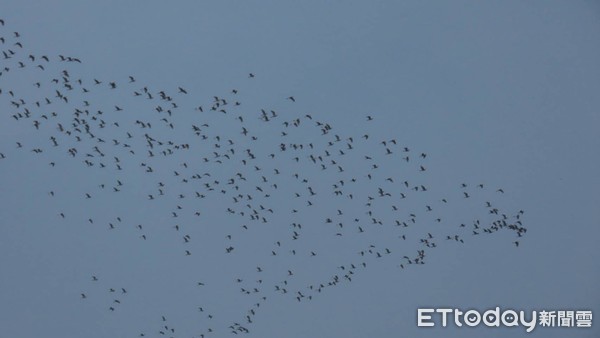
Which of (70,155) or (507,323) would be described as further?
(70,155)

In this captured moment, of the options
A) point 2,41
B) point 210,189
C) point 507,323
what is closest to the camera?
point 507,323

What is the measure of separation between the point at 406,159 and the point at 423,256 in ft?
10.5

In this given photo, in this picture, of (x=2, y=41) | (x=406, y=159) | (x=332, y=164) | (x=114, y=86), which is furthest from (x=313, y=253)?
(x=2, y=41)

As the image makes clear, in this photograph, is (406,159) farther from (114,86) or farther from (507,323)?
(114,86)

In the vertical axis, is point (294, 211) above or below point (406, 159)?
below

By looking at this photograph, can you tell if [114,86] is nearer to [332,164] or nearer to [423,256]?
[332,164]

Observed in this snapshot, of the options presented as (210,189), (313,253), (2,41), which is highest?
(2,41)

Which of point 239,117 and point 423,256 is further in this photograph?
point 423,256

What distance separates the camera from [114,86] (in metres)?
17.8

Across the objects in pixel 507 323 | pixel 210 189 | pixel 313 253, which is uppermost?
pixel 210 189

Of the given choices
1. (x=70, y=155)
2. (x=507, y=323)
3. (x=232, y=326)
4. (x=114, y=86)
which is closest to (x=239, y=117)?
(x=114, y=86)

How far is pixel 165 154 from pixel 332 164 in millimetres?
5012

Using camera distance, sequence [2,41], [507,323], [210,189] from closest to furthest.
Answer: [507,323], [2,41], [210,189]

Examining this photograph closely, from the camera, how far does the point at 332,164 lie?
19094 mm
